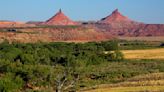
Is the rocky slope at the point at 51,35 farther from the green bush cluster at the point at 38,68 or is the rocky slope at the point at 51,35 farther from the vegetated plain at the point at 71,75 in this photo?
the vegetated plain at the point at 71,75

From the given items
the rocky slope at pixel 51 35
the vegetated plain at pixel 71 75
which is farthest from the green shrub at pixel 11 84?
the rocky slope at pixel 51 35

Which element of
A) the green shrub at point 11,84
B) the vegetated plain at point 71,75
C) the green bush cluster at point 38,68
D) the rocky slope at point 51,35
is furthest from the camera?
the rocky slope at point 51,35

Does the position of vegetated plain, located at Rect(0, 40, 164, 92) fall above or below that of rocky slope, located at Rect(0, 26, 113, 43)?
above

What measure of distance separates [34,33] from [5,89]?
109812 mm

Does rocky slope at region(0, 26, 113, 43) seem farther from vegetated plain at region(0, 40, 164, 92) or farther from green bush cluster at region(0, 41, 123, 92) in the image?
vegetated plain at region(0, 40, 164, 92)

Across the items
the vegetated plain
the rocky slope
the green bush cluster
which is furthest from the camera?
the rocky slope

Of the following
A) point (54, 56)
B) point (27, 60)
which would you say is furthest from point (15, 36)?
point (27, 60)

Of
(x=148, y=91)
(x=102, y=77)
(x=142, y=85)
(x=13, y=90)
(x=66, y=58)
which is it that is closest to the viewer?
(x=148, y=91)

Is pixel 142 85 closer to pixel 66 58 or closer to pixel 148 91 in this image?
pixel 148 91

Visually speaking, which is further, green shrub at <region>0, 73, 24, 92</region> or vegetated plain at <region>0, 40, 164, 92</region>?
green shrub at <region>0, 73, 24, 92</region>

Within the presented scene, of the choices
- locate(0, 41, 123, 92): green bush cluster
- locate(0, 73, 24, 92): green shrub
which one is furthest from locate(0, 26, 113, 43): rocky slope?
locate(0, 73, 24, 92): green shrub

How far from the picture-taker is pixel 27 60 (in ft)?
219

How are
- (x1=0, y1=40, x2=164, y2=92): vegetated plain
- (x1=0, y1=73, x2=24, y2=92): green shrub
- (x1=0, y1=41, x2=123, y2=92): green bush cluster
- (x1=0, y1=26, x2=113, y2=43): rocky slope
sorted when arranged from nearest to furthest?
1. (x1=0, y1=40, x2=164, y2=92): vegetated plain
2. (x1=0, y1=73, x2=24, y2=92): green shrub
3. (x1=0, y1=41, x2=123, y2=92): green bush cluster
4. (x1=0, y1=26, x2=113, y2=43): rocky slope

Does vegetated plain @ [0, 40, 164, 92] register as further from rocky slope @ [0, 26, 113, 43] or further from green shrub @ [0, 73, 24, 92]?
rocky slope @ [0, 26, 113, 43]
